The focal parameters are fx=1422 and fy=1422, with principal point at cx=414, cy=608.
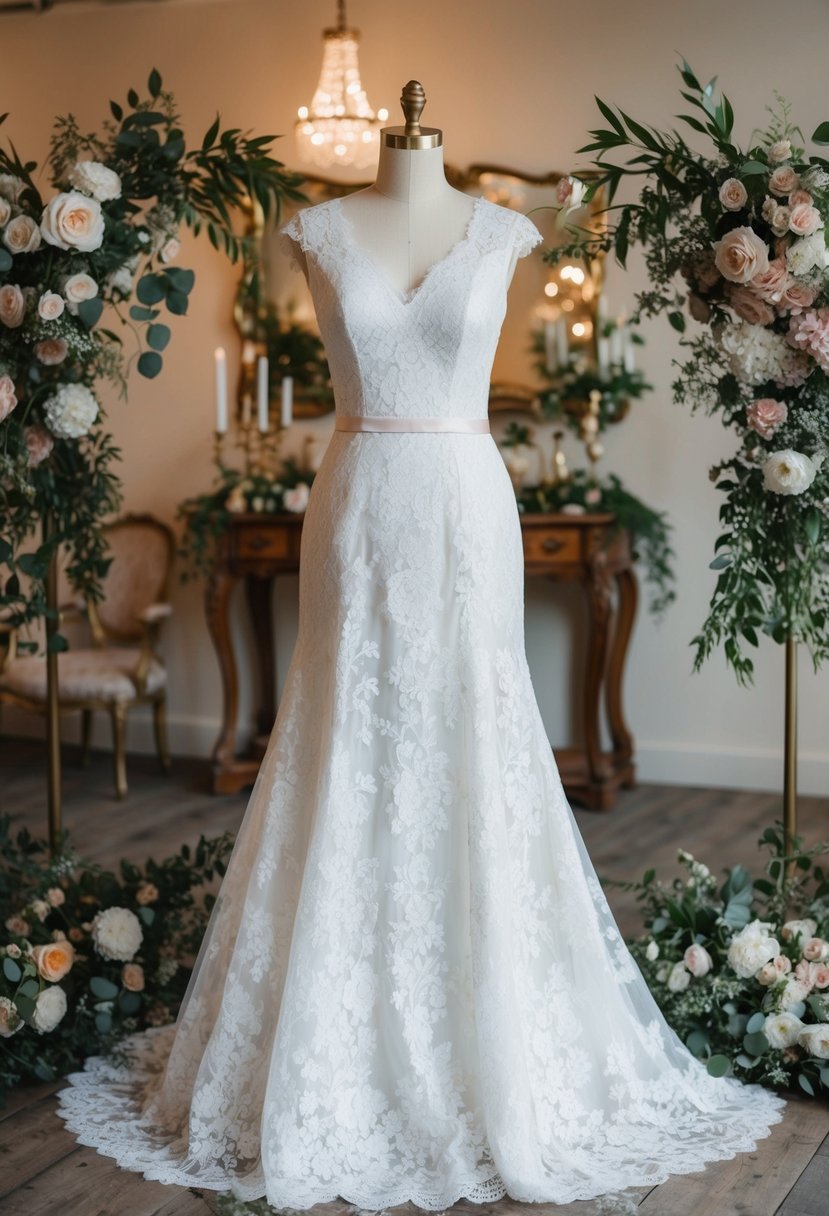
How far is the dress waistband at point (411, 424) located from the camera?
2695 mm

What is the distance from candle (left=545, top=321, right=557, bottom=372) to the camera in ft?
18.2

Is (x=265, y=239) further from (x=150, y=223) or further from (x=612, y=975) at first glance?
(x=612, y=975)

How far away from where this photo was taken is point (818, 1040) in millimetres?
2906

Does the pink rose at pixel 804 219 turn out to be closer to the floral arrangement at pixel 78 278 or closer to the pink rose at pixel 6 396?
the floral arrangement at pixel 78 278

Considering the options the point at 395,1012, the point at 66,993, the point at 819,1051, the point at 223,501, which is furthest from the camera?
the point at 223,501

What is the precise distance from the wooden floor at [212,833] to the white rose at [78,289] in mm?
1705

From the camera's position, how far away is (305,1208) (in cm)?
248

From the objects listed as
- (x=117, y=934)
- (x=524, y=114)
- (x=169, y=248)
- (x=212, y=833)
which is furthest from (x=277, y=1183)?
(x=524, y=114)

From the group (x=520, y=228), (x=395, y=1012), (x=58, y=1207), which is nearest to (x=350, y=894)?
(x=395, y=1012)

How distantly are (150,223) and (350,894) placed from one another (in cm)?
160

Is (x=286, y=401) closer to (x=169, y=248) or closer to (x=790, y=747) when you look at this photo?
(x=169, y=248)

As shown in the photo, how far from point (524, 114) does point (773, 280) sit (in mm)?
3082

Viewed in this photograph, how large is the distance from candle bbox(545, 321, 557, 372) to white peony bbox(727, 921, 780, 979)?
117 inches

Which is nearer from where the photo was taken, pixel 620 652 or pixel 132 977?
pixel 132 977
